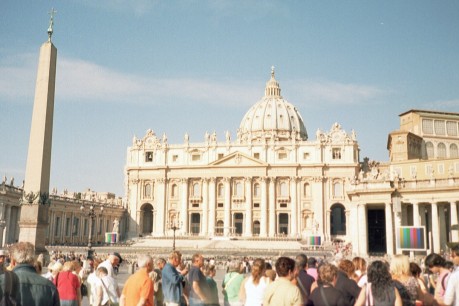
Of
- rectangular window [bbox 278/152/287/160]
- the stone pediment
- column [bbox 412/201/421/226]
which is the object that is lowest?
column [bbox 412/201/421/226]

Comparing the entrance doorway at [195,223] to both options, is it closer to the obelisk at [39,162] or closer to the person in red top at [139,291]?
the obelisk at [39,162]

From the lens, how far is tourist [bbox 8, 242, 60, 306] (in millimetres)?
4568

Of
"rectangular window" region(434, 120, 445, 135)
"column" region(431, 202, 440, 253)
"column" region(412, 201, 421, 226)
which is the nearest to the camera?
"column" region(431, 202, 440, 253)

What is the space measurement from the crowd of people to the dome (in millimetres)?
92373

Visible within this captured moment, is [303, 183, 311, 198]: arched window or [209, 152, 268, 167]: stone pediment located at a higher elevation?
[209, 152, 268, 167]: stone pediment

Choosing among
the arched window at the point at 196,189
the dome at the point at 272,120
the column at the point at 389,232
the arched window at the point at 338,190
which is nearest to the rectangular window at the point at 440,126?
the arched window at the point at 338,190

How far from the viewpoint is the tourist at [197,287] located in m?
7.42

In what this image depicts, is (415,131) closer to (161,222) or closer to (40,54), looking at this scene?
(161,222)

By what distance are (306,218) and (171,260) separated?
210 feet

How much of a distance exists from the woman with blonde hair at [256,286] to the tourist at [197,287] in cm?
62

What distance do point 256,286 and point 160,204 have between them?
68566mm

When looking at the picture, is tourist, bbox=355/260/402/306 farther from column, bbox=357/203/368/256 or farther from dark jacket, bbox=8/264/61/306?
column, bbox=357/203/368/256

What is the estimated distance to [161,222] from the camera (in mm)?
73812

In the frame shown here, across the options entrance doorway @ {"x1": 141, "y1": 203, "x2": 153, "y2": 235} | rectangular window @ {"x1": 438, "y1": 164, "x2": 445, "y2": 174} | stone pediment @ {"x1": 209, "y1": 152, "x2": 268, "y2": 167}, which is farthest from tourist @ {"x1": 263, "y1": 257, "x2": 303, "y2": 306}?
entrance doorway @ {"x1": 141, "y1": 203, "x2": 153, "y2": 235}
